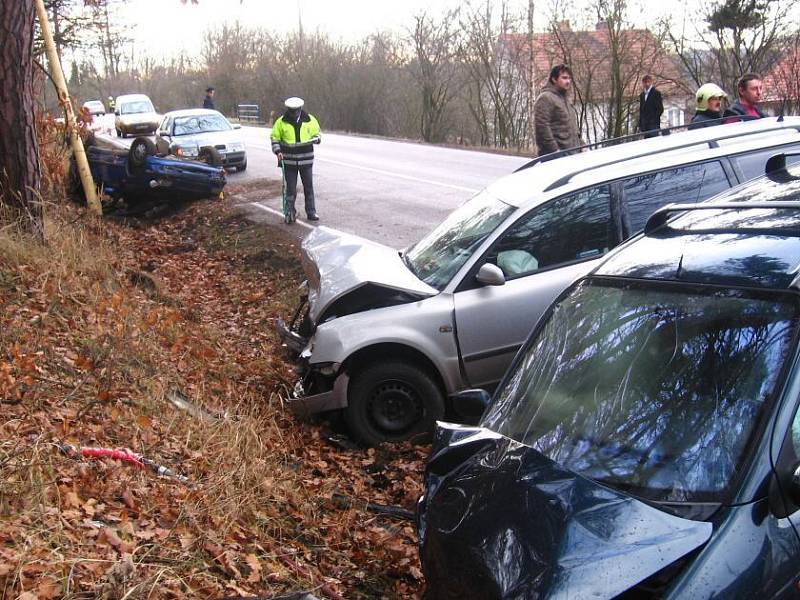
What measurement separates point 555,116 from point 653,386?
750 cm

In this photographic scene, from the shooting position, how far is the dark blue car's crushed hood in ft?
8.16

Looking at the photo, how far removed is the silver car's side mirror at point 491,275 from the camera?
583 centimetres

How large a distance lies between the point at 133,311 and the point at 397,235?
4596 millimetres

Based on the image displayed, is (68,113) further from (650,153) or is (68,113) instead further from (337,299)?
(650,153)

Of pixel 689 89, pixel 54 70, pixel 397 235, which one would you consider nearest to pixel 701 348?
pixel 397 235

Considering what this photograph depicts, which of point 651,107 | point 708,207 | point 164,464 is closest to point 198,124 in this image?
point 651,107

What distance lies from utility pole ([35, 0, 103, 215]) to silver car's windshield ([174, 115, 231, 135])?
625cm

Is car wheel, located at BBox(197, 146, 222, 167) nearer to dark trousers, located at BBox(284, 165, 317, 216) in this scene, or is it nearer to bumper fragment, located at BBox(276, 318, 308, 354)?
dark trousers, located at BBox(284, 165, 317, 216)

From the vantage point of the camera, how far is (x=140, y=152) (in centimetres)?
1572

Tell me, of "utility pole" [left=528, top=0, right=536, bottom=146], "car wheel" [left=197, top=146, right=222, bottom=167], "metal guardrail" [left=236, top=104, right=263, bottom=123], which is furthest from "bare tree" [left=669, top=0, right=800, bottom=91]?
"metal guardrail" [left=236, top=104, right=263, bottom=123]

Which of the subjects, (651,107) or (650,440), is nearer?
(650,440)

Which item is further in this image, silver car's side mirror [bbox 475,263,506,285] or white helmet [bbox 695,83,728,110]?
white helmet [bbox 695,83,728,110]

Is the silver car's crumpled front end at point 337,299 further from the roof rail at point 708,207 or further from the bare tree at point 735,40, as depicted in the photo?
the bare tree at point 735,40

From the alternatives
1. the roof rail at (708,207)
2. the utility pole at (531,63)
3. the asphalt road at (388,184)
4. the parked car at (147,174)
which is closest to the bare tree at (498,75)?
the utility pole at (531,63)
